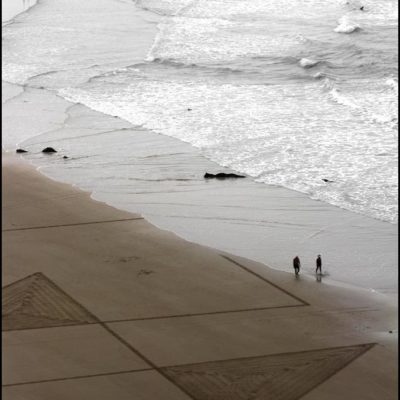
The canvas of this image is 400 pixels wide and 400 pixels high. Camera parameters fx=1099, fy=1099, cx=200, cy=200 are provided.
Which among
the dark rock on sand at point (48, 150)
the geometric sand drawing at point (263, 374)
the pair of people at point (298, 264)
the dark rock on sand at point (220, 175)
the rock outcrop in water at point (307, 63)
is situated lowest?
the geometric sand drawing at point (263, 374)

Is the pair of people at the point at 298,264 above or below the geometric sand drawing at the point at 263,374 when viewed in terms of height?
above

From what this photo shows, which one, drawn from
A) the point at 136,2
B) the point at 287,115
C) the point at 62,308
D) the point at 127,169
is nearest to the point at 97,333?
the point at 62,308

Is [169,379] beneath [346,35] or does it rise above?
beneath

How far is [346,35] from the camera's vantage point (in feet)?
133

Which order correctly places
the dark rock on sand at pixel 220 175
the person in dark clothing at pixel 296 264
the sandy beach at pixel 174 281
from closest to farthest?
the sandy beach at pixel 174 281
the person in dark clothing at pixel 296 264
the dark rock on sand at pixel 220 175

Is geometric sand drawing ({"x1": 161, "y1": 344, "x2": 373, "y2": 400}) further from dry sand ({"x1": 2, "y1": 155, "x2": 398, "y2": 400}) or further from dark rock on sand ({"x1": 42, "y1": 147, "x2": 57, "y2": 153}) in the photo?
dark rock on sand ({"x1": 42, "y1": 147, "x2": 57, "y2": 153})

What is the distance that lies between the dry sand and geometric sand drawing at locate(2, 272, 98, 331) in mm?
28

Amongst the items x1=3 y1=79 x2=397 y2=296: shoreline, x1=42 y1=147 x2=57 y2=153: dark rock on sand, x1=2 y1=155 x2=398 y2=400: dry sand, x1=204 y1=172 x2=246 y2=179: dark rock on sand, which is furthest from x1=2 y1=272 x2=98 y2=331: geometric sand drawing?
x1=42 y1=147 x2=57 y2=153: dark rock on sand

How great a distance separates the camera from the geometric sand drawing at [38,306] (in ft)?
51.8

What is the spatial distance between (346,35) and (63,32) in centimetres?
1066

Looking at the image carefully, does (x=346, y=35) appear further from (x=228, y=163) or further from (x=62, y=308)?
(x=62, y=308)

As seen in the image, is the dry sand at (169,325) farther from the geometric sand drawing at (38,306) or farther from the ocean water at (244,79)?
the ocean water at (244,79)

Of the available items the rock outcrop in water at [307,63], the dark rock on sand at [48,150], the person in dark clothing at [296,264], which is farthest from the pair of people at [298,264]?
the rock outcrop in water at [307,63]

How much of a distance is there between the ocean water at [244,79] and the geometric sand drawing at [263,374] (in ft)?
21.4
